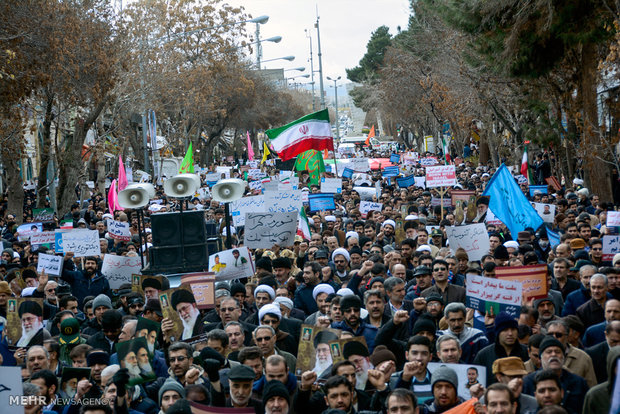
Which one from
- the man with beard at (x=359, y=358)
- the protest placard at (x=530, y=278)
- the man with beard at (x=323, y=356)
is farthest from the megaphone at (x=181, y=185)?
the man with beard at (x=359, y=358)

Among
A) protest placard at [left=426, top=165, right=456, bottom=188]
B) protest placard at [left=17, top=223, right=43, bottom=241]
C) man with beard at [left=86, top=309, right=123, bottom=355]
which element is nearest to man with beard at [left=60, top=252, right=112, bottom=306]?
man with beard at [left=86, top=309, right=123, bottom=355]

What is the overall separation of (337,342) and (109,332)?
113 inches

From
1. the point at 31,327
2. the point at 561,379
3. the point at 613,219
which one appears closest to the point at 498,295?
the point at 561,379

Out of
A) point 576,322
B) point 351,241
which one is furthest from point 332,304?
point 351,241

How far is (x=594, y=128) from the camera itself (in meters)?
20.3

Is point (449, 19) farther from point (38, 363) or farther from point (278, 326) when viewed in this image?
point (38, 363)

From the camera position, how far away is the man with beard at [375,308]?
8398 millimetres

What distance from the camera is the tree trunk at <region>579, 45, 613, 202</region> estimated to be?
2106cm

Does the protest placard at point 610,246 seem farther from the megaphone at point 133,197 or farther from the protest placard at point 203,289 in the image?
the megaphone at point 133,197

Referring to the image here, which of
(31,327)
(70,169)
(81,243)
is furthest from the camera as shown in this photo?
(70,169)

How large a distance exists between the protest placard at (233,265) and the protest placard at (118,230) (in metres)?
5.22

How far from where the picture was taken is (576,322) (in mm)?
7555

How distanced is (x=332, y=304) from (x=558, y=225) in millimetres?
8261

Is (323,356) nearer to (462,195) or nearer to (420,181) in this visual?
(462,195)
